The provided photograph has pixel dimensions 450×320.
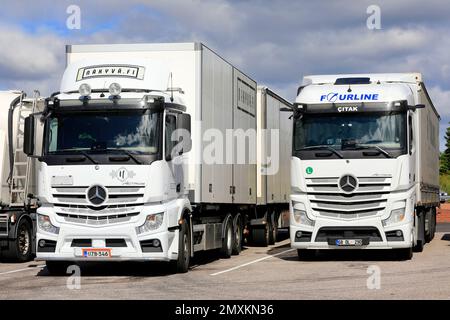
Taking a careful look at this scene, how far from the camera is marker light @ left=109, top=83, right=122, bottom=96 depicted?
1614 cm

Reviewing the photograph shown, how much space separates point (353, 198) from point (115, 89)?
5.73 meters

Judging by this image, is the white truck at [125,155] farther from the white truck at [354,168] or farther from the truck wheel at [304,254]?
the truck wheel at [304,254]

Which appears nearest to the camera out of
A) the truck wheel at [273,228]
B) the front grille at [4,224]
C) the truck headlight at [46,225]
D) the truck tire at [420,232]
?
the truck headlight at [46,225]

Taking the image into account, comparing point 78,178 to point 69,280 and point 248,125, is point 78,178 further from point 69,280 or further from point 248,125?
point 248,125

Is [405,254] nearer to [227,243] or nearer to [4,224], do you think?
[227,243]

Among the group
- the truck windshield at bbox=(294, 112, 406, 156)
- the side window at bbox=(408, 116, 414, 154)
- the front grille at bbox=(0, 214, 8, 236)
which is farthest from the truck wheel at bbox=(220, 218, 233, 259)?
the front grille at bbox=(0, 214, 8, 236)

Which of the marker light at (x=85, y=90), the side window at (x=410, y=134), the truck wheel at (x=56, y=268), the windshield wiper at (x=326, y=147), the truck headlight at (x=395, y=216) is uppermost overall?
the marker light at (x=85, y=90)

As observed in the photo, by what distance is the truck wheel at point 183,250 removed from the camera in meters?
16.8

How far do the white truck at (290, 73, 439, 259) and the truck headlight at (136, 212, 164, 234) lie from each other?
4.34 metres

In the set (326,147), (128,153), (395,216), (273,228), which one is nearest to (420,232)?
(395,216)

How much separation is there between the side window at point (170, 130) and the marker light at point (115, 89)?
37.8 inches

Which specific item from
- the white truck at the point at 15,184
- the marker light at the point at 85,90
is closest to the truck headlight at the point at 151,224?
the marker light at the point at 85,90

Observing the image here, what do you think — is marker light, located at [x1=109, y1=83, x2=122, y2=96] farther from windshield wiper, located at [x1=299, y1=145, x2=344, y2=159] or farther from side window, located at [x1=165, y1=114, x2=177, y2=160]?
windshield wiper, located at [x1=299, y1=145, x2=344, y2=159]
